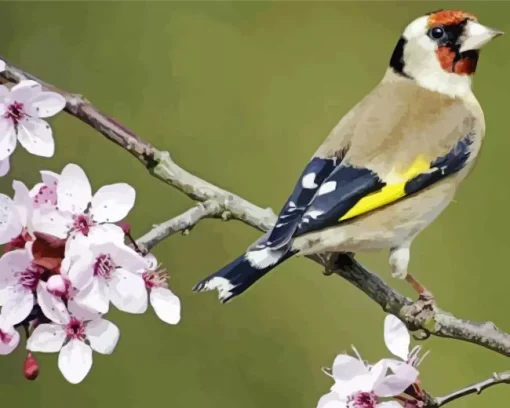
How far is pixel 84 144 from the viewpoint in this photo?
1233mm

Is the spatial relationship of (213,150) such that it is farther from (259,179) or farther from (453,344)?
(453,344)

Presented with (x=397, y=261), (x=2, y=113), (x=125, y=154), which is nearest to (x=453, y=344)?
(x=397, y=261)

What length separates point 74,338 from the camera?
→ 0.70 metres

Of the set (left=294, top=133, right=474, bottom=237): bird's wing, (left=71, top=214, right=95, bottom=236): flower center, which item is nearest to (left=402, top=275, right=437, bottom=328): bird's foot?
(left=294, top=133, right=474, bottom=237): bird's wing

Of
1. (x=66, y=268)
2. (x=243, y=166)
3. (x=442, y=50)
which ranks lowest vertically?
(x=243, y=166)

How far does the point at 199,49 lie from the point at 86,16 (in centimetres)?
17

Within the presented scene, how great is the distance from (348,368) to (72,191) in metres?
0.26

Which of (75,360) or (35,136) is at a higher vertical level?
(35,136)

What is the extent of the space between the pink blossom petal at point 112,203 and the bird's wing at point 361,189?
0.17 m

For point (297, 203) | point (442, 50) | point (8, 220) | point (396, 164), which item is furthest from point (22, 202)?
point (442, 50)

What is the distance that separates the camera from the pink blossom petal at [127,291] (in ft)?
2.28

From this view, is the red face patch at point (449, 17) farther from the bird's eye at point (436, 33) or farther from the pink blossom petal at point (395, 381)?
the pink blossom petal at point (395, 381)

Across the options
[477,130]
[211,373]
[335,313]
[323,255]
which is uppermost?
[477,130]

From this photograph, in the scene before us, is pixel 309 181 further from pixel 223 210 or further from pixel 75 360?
pixel 75 360
